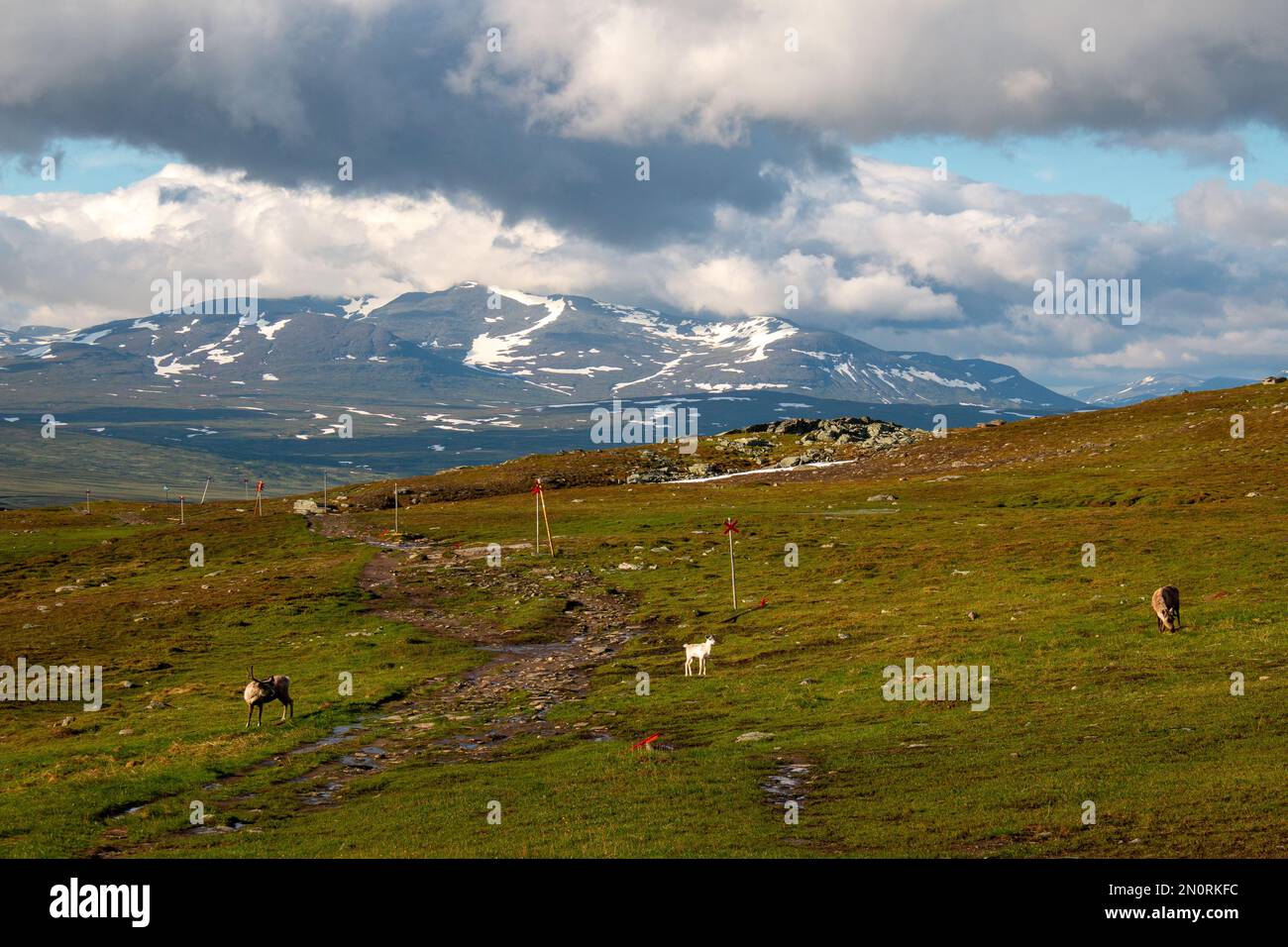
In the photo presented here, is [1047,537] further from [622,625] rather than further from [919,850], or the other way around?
[919,850]

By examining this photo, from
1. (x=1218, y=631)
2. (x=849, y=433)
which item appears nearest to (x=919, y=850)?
(x=1218, y=631)

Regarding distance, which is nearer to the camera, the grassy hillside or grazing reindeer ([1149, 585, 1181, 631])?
the grassy hillside

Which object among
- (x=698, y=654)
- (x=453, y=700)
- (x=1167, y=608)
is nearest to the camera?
(x=1167, y=608)

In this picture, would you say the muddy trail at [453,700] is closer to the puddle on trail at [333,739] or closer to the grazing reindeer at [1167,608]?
the puddle on trail at [333,739]

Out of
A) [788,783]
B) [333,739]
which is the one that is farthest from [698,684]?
[788,783]

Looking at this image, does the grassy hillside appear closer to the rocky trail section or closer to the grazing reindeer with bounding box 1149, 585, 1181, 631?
the grazing reindeer with bounding box 1149, 585, 1181, 631

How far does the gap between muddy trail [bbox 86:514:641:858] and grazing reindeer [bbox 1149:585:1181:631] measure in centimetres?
2315

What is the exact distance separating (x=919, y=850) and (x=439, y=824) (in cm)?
1129

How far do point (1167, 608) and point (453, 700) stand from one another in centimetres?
2997

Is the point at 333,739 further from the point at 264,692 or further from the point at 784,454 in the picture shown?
the point at 784,454

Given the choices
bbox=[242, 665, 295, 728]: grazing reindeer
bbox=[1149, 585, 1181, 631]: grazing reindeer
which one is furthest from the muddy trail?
bbox=[1149, 585, 1181, 631]: grazing reindeer

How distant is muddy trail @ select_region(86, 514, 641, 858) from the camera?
3025 centimetres

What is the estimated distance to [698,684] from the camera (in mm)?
46531
